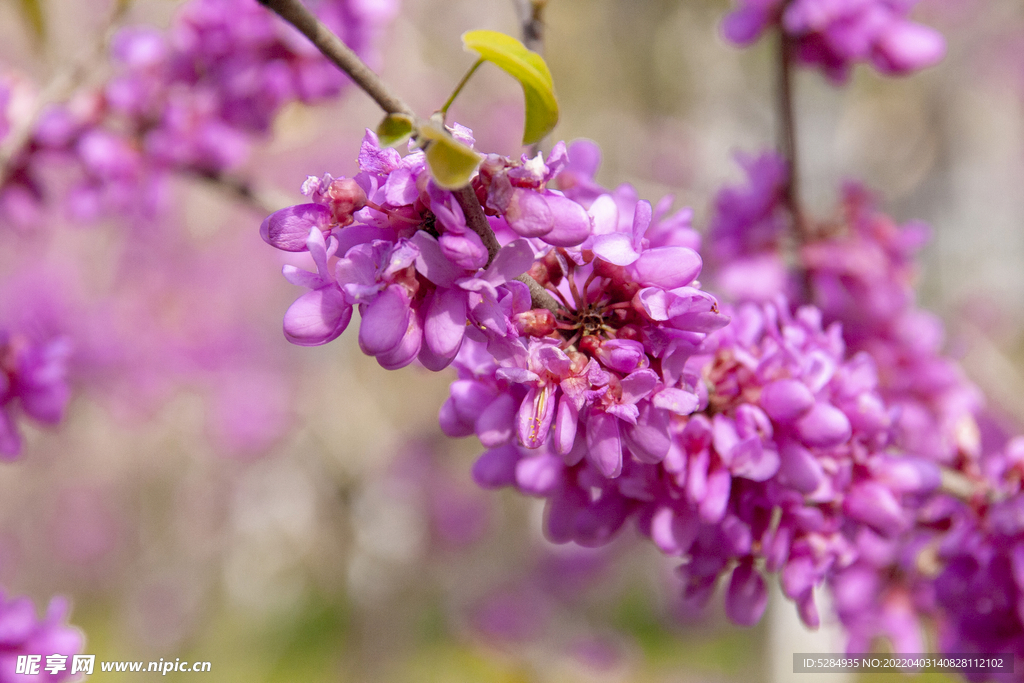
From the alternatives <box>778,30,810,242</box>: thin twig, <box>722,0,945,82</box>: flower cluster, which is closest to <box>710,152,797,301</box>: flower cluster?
<box>778,30,810,242</box>: thin twig

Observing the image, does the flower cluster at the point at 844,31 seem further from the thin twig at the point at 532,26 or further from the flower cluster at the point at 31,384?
the flower cluster at the point at 31,384

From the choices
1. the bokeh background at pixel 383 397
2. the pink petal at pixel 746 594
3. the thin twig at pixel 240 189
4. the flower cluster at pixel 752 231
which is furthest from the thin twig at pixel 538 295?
the bokeh background at pixel 383 397

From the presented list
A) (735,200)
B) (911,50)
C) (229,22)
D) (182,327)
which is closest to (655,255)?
(735,200)

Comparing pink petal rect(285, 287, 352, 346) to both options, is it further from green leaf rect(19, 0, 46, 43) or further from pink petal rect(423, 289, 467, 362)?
green leaf rect(19, 0, 46, 43)

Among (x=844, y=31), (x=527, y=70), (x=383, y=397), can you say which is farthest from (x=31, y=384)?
(x=383, y=397)

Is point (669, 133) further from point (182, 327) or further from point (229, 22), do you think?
point (229, 22)
